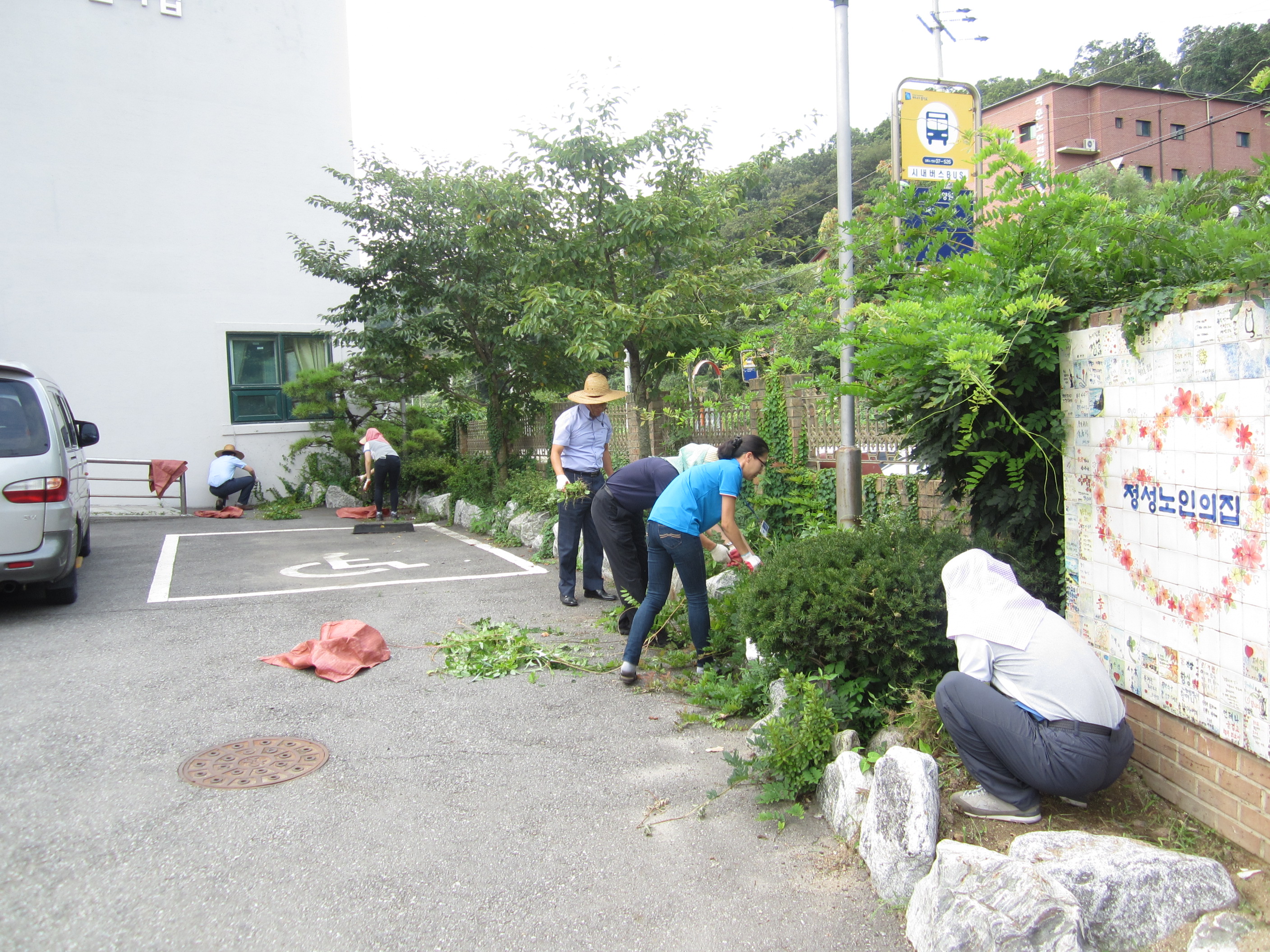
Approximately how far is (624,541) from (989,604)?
3.48 m

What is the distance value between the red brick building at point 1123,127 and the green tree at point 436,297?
38410 millimetres

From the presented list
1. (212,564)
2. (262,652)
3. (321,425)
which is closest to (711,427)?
(262,652)

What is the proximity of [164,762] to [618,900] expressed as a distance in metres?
2.51

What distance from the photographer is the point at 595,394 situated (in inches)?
301

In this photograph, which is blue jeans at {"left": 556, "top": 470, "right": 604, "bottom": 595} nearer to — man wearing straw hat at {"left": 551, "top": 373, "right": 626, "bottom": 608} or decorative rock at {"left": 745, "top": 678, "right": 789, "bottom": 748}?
man wearing straw hat at {"left": 551, "top": 373, "right": 626, "bottom": 608}

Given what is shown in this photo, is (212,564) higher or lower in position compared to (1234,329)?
lower

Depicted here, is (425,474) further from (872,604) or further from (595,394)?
(872,604)

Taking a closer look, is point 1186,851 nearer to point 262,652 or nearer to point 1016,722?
point 1016,722

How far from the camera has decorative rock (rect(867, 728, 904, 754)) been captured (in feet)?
12.0

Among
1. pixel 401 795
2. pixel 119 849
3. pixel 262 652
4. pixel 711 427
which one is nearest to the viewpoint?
pixel 119 849

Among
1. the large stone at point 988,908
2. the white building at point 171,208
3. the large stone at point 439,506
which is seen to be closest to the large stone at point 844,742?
the large stone at point 988,908

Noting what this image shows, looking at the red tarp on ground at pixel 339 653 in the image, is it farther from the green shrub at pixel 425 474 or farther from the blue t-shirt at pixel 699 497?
the green shrub at pixel 425 474

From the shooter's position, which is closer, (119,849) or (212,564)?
(119,849)

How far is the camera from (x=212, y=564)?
943 centimetres
